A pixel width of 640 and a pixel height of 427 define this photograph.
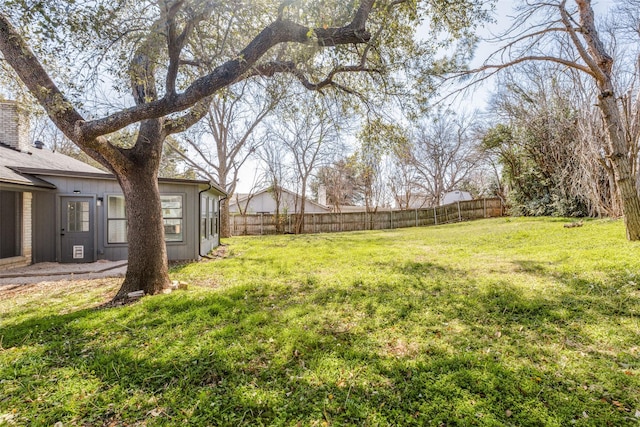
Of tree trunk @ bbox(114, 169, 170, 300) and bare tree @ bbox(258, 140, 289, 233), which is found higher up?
bare tree @ bbox(258, 140, 289, 233)

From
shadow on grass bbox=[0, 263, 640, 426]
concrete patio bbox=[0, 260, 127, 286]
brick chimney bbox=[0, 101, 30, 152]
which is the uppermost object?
brick chimney bbox=[0, 101, 30, 152]

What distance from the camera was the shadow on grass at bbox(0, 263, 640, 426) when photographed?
1957 millimetres

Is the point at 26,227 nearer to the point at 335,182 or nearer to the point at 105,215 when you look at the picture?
the point at 105,215

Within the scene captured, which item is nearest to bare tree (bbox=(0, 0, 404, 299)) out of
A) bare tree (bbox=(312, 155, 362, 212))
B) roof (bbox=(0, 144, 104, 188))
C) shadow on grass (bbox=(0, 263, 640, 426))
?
shadow on grass (bbox=(0, 263, 640, 426))

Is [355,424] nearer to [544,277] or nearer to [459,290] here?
[459,290]

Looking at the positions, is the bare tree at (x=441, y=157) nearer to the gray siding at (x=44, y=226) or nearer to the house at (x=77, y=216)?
the house at (x=77, y=216)

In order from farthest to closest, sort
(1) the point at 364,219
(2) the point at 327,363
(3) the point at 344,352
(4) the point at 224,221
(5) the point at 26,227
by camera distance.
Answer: (1) the point at 364,219
(4) the point at 224,221
(5) the point at 26,227
(3) the point at 344,352
(2) the point at 327,363

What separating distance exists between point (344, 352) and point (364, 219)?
1635cm

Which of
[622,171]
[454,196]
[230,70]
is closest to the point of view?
[230,70]

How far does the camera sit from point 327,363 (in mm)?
2523

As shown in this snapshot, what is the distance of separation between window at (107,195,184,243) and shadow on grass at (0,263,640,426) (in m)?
4.28

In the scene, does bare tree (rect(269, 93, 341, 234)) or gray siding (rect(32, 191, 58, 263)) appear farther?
bare tree (rect(269, 93, 341, 234))

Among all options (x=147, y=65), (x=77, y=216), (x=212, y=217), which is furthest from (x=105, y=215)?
(x=147, y=65)

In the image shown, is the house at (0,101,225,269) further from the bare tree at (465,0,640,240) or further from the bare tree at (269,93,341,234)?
the bare tree at (269,93,341,234)
